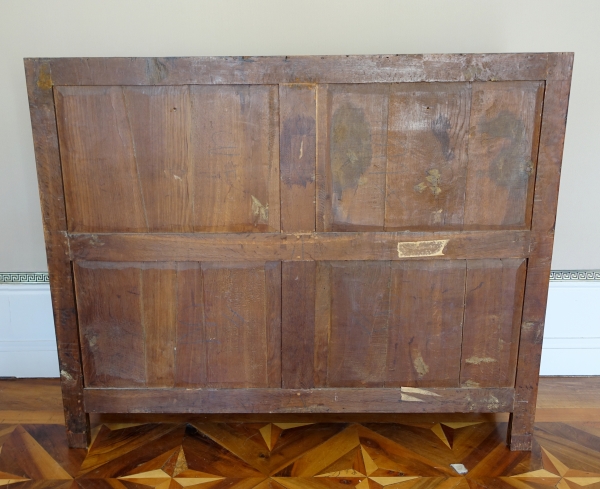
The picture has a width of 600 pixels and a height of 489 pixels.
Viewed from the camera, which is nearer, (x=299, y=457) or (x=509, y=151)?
(x=509, y=151)

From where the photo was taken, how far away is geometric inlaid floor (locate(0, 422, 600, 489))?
55.6 inches

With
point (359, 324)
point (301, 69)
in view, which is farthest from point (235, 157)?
point (359, 324)

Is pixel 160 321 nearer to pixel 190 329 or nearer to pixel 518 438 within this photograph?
pixel 190 329

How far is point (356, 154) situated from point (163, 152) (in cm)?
51

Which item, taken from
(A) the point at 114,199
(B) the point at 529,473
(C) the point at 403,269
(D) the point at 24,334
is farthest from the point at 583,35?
(D) the point at 24,334

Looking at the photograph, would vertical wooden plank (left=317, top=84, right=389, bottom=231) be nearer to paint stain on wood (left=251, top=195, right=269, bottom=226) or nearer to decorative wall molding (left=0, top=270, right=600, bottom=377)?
paint stain on wood (left=251, top=195, right=269, bottom=226)

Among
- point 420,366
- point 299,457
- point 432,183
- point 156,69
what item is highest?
point 156,69

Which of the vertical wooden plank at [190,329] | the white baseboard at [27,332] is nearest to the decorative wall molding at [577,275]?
the vertical wooden plank at [190,329]

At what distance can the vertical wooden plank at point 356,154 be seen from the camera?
4.24ft

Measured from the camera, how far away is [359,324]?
1430 millimetres

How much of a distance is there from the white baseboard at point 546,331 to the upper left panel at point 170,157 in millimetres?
717

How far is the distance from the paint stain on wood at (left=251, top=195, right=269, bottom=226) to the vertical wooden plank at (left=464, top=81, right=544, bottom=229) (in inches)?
21.2

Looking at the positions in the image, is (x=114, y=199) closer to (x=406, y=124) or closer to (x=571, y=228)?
(x=406, y=124)

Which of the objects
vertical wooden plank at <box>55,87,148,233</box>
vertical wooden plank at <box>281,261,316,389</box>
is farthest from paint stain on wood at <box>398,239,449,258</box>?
vertical wooden plank at <box>55,87,148,233</box>
